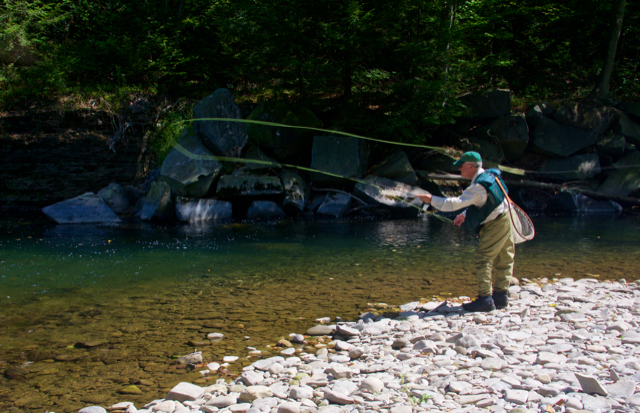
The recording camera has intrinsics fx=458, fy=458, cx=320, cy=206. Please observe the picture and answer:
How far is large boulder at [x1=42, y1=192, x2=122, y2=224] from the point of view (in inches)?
512

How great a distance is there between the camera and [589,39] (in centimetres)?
1867

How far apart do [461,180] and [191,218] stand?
28.3 ft

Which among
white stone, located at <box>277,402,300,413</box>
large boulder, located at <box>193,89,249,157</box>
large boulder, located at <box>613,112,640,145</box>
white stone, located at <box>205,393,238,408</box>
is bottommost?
white stone, located at <box>205,393,238,408</box>

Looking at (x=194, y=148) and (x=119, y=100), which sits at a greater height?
(x=119, y=100)

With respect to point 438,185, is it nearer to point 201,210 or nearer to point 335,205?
point 335,205

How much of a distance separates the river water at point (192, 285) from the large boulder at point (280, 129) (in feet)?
12.5

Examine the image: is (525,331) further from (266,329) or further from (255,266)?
(255,266)

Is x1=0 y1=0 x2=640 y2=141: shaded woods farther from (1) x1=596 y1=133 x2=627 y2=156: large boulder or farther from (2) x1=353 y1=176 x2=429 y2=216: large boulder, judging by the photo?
(1) x1=596 y1=133 x2=627 y2=156: large boulder

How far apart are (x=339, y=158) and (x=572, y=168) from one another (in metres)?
8.18

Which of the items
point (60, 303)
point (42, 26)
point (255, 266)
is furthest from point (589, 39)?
point (42, 26)

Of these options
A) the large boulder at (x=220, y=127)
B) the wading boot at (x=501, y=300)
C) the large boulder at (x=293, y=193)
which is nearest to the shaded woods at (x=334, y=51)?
the large boulder at (x=220, y=127)

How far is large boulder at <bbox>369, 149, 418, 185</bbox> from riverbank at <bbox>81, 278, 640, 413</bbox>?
9.70 metres

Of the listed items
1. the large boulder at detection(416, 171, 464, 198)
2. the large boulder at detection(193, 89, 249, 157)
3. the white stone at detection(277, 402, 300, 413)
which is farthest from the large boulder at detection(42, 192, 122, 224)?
the white stone at detection(277, 402, 300, 413)

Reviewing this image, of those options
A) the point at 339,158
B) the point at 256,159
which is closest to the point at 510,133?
the point at 339,158
